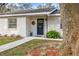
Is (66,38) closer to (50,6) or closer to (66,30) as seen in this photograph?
(66,30)

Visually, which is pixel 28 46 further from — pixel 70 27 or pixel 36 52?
pixel 70 27

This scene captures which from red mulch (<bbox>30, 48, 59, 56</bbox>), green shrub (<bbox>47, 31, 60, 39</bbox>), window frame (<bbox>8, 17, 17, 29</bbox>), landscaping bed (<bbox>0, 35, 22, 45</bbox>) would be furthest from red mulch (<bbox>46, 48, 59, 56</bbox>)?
window frame (<bbox>8, 17, 17, 29</bbox>)

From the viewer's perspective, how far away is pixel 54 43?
1810mm

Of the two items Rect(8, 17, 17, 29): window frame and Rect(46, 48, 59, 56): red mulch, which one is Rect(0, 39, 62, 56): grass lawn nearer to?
Rect(46, 48, 59, 56): red mulch

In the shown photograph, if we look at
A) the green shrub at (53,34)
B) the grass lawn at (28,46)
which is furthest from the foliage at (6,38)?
the green shrub at (53,34)

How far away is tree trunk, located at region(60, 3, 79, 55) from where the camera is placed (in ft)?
5.61

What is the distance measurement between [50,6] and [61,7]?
0.11 meters

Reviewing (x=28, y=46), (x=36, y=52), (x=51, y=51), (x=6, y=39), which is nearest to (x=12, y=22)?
(x=6, y=39)

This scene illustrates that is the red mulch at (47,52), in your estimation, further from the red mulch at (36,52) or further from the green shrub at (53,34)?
the green shrub at (53,34)

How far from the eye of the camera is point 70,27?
1.78 metres

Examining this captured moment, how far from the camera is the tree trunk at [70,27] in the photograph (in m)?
1.71

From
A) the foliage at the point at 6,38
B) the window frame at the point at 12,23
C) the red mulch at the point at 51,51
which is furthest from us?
the window frame at the point at 12,23

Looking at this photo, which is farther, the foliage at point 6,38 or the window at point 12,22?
the window at point 12,22

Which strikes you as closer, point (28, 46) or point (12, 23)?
point (28, 46)
